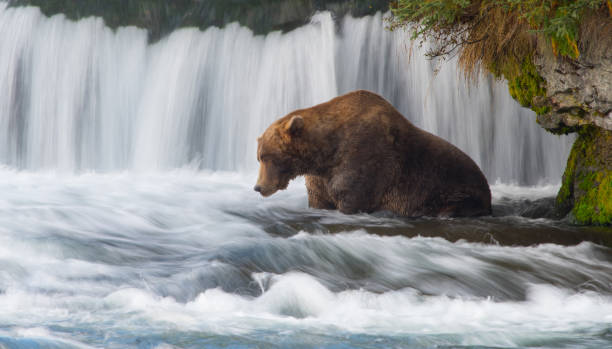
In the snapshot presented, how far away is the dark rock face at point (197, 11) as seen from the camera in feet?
37.6

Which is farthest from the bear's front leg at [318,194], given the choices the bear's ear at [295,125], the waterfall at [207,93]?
the waterfall at [207,93]

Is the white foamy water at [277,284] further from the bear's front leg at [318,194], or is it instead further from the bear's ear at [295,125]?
the bear's ear at [295,125]

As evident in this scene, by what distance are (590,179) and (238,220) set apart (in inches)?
135

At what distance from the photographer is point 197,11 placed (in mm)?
11930

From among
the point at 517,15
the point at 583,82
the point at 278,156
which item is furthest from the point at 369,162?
the point at 583,82

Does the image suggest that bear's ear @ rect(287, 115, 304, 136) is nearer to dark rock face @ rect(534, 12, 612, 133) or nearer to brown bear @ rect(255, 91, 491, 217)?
brown bear @ rect(255, 91, 491, 217)

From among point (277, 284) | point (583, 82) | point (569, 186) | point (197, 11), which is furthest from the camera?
point (197, 11)

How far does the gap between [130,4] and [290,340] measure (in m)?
10.0

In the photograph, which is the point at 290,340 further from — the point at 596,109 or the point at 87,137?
the point at 87,137

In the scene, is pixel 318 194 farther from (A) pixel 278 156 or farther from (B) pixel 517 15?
(B) pixel 517 15

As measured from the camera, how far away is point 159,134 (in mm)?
11297

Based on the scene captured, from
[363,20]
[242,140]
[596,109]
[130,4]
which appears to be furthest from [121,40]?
[596,109]

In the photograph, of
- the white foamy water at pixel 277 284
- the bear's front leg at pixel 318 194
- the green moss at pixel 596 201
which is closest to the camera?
the white foamy water at pixel 277 284

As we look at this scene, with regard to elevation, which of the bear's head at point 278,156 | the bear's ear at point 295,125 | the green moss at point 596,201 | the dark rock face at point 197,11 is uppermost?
the dark rock face at point 197,11
